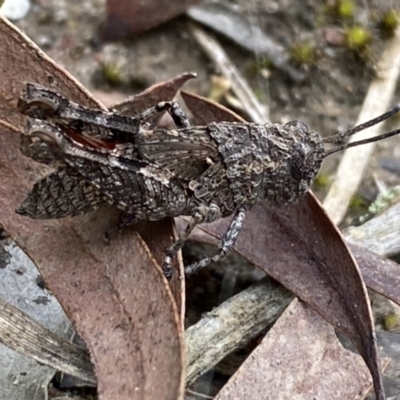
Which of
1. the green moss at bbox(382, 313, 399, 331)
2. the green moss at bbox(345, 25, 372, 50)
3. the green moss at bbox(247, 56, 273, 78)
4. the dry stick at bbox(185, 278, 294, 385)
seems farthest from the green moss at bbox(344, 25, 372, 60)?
the dry stick at bbox(185, 278, 294, 385)

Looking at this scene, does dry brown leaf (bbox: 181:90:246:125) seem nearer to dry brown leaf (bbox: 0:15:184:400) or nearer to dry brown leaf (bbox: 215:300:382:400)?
dry brown leaf (bbox: 0:15:184:400)

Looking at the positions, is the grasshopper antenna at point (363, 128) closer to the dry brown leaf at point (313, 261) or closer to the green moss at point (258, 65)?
the dry brown leaf at point (313, 261)

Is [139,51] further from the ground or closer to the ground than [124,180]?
further from the ground

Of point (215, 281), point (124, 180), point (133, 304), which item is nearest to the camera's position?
point (133, 304)

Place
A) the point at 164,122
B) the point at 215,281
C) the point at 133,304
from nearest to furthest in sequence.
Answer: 1. the point at 133,304
2. the point at 215,281
3. the point at 164,122

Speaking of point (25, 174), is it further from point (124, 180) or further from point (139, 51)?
point (139, 51)

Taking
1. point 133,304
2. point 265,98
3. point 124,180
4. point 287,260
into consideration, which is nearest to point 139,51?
point 265,98

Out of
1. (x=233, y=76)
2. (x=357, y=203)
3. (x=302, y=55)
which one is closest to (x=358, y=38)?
(x=302, y=55)
